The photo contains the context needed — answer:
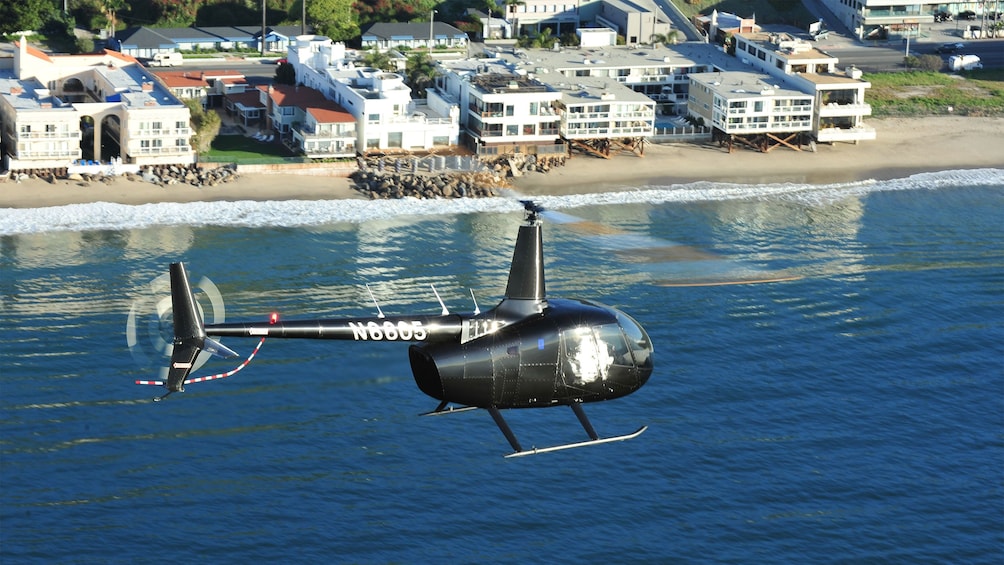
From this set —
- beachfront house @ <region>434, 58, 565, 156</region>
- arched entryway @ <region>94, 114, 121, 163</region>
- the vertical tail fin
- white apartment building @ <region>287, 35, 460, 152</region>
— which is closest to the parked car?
beachfront house @ <region>434, 58, 565, 156</region>

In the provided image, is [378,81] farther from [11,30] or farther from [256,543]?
[256,543]

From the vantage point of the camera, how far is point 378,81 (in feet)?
309

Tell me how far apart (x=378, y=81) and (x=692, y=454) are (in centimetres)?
4220

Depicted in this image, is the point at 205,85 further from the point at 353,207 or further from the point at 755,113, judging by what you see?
the point at 755,113

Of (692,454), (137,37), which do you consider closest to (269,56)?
(137,37)

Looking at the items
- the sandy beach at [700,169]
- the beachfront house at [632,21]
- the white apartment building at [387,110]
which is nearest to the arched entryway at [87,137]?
the sandy beach at [700,169]

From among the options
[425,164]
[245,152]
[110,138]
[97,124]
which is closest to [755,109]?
[425,164]

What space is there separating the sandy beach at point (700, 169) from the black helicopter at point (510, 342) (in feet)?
146

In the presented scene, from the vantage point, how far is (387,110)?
92125 millimetres

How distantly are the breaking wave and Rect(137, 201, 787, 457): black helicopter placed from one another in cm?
4063

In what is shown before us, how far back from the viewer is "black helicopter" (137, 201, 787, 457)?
136 feet

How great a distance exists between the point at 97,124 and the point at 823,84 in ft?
135

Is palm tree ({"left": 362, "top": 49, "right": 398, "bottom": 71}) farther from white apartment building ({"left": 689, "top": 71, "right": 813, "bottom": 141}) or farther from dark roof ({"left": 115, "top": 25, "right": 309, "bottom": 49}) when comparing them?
white apartment building ({"left": 689, "top": 71, "right": 813, "bottom": 141})

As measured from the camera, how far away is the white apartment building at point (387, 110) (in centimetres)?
9200
